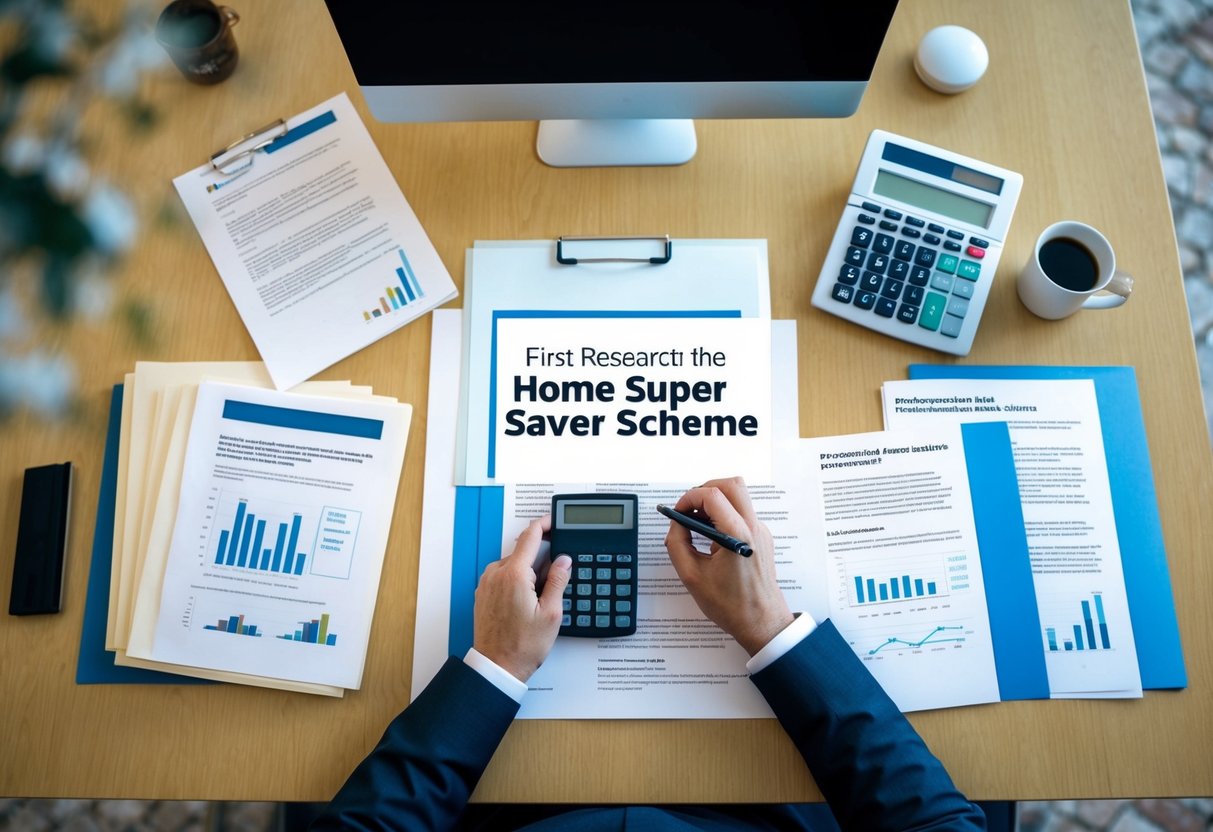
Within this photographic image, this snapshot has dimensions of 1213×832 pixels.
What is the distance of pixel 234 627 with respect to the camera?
862mm

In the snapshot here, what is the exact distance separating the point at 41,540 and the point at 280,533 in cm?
25

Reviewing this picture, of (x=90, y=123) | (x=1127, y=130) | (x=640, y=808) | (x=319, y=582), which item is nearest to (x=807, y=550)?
(x=640, y=808)

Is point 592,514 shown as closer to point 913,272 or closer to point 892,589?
point 892,589

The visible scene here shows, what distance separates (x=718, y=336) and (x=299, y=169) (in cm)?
53

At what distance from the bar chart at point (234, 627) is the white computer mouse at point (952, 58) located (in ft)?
3.26

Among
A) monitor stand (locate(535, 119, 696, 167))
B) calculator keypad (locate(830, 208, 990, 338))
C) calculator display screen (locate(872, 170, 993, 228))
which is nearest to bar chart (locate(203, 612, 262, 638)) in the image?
monitor stand (locate(535, 119, 696, 167))

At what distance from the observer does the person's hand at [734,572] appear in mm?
826

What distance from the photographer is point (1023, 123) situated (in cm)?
101

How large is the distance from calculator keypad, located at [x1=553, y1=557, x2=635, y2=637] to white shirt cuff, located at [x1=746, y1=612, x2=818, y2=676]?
0.41 feet

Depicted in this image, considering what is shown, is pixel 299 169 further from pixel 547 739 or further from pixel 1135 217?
pixel 1135 217

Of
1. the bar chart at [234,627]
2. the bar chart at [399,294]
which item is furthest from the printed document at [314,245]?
the bar chart at [234,627]

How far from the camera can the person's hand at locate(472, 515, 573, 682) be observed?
81 centimetres

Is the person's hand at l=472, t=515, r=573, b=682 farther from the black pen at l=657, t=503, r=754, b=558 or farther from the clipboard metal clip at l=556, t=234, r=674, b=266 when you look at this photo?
the clipboard metal clip at l=556, t=234, r=674, b=266

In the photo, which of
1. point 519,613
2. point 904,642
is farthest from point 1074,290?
point 519,613
